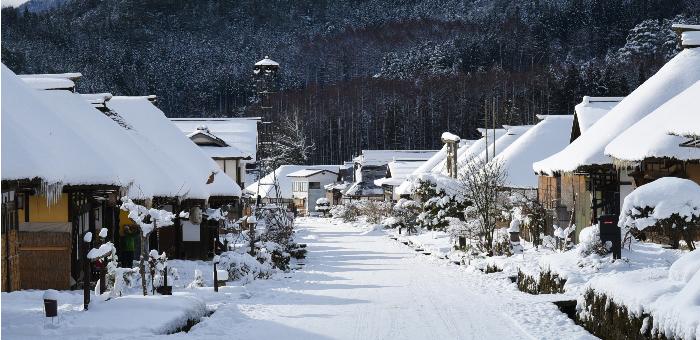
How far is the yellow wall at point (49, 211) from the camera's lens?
19.6m

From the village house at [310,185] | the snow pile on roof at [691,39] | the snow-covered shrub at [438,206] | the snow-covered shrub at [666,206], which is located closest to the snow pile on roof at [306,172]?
the village house at [310,185]

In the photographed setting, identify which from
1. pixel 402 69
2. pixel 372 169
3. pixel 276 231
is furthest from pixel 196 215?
pixel 402 69

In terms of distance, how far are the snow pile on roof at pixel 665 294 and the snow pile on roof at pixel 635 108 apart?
13102 millimetres

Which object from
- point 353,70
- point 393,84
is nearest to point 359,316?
point 393,84

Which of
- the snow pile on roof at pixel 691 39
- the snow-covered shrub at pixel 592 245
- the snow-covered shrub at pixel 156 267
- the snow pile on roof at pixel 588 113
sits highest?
the snow pile on roof at pixel 691 39

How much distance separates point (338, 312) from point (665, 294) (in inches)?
239

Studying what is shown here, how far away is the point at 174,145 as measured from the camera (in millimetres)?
30969

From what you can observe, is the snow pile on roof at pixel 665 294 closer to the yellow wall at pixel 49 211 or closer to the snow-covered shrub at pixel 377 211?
the yellow wall at pixel 49 211

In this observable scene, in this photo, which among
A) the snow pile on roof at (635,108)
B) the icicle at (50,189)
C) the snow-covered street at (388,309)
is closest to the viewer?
the snow-covered street at (388,309)

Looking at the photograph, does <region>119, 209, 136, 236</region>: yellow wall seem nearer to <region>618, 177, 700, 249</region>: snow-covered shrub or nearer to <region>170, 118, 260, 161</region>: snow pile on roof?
<region>618, 177, 700, 249</region>: snow-covered shrub

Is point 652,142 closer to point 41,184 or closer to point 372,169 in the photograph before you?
point 41,184

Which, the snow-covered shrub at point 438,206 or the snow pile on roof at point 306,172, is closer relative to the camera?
the snow-covered shrub at point 438,206

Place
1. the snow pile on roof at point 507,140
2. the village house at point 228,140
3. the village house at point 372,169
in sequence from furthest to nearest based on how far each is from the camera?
the village house at point 372,169 < the snow pile on roof at point 507,140 < the village house at point 228,140

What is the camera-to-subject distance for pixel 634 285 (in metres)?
11.4
